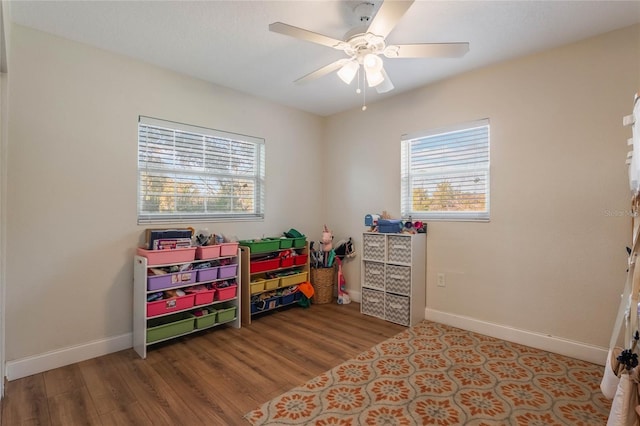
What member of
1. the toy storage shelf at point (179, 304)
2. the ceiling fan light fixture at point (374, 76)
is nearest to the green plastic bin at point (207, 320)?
the toy storage shelf at point (179, 304)

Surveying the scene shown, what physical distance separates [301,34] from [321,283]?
9.34ft

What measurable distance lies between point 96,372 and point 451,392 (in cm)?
251

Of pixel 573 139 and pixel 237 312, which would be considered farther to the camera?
pixel 237 312

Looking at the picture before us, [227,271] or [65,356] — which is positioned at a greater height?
[227,271]

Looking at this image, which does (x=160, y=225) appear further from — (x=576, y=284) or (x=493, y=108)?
(x=576, y=284)

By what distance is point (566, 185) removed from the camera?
2.44m

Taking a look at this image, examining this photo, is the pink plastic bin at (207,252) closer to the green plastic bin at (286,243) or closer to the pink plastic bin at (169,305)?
the pink plastic bin at (169,305)

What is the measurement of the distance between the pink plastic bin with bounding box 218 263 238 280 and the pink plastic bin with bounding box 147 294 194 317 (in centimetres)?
32

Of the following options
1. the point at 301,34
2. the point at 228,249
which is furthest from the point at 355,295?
the point at 301,34

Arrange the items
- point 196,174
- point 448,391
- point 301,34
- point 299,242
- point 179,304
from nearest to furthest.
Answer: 1. point 301,34
2. point 448,391
3. point 179,304
4. point 196,174
5. point 299,242

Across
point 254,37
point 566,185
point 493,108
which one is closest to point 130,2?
point 254,37

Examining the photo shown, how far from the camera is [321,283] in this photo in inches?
151

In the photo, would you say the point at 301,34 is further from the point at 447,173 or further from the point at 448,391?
the point at 448,391

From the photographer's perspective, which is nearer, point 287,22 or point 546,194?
point 287,22
